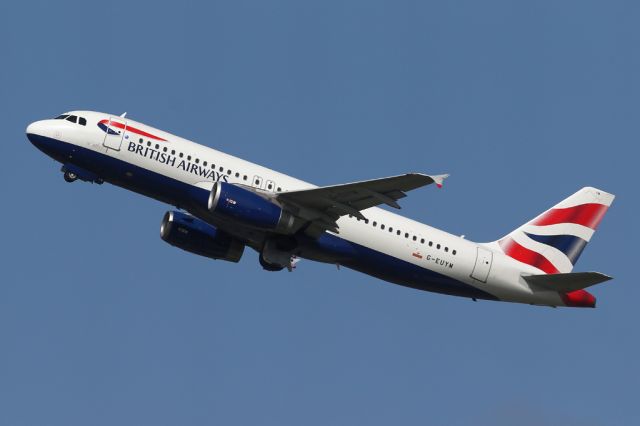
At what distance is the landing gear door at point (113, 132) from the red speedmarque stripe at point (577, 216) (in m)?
19.8

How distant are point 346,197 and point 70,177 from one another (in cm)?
1185

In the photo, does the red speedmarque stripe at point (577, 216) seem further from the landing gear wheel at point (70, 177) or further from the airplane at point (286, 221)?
the landing gear wheel at point (70, 177)

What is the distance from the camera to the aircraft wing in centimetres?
4450

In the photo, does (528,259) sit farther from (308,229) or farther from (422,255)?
(308,229)

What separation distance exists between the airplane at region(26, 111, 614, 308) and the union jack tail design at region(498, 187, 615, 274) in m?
0.11

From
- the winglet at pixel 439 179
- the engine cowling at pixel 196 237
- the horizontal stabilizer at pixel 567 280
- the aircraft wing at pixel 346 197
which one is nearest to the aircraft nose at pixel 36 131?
the engine cowling at pixel 196 237

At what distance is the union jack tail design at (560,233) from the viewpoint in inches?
2115

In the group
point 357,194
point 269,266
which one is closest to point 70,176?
point 269,266

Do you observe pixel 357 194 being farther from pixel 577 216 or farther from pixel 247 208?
pixel 577 216

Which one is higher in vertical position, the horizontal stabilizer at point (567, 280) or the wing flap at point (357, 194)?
the wing flap at point (357, 194)

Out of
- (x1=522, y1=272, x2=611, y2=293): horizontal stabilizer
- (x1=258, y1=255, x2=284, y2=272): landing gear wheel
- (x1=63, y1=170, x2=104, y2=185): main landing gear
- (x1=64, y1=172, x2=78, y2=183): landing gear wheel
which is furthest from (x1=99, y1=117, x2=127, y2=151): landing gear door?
(x1=522, y1=272, x2=611, y2=293): horizontal stabilizer

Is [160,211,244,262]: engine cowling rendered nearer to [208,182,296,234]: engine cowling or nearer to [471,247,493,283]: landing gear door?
[208,182,296,234]: engine cowling

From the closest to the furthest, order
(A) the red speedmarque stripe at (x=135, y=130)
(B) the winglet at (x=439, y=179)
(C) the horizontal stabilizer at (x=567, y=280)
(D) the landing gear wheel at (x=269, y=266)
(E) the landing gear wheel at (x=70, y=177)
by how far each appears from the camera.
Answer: (B) the winglet at (x=439, y=179) < (C) the horizontal stabilizer at (x=567, y=280) < (A) the red speedmarque stripe at (x=135, y=130) < (E) the landing gear wheel at (x=70, y=177) < (D) the landing gear wheel at (x=269, y=266)

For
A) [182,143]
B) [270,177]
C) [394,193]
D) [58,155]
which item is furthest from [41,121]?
[394,193]
